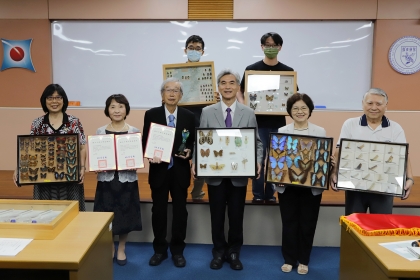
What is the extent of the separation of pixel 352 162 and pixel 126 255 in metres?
2.11

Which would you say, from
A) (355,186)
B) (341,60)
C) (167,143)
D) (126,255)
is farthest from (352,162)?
(341,60)

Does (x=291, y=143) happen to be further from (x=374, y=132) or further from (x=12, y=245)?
(x=12, y=245)

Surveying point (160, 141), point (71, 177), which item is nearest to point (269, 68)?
point (160, 141)

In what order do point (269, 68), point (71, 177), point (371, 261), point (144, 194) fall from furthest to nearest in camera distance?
point (144, 194) → point (269, 68) → point (71, 177) → point (371, 261)

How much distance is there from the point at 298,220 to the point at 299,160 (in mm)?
558

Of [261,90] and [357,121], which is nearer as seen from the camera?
[357,121]

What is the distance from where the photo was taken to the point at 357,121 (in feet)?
9.48

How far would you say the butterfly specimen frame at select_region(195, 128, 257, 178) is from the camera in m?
2.96

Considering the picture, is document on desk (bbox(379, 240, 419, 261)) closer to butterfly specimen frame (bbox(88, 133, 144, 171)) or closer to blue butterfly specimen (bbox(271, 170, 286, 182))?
blue butterfly specimen (bbox(271, 170, 286, 182))

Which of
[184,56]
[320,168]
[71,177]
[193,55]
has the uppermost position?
[184,56]

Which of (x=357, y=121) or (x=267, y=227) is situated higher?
(x=357, y=121)

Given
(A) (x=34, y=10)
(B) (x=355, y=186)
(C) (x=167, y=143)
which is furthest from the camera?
Result: (A) (x=34, y=10)

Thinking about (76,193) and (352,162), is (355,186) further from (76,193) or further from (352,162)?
(76,193)

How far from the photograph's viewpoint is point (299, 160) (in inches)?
113
